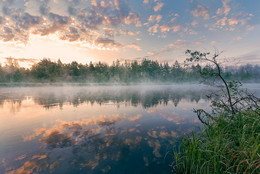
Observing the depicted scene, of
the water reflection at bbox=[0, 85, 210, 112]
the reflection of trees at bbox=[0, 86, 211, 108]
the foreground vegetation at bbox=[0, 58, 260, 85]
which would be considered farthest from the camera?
the foreground vegetation at bbox=[0, 58, 260, 85]

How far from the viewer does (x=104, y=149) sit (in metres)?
5.75

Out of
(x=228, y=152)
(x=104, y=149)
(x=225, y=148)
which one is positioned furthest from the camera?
(x=104, y=149)

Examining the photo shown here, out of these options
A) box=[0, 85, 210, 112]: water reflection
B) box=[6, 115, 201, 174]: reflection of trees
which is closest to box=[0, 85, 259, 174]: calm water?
box=[6, 115, 201, 174]: reflection of trees

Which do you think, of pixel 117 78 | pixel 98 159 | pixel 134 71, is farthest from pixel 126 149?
pixel 134 71

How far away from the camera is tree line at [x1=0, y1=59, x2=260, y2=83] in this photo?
8731cm

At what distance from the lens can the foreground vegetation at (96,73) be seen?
87.1 metres

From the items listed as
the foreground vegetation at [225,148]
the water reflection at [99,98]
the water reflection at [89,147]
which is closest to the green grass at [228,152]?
the foreground vegetation at [225,148]

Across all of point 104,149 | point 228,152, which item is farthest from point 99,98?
point 228,152

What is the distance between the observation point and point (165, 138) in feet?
22.4

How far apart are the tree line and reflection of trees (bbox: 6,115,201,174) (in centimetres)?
8004

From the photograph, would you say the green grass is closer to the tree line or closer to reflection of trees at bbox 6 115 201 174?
reflection of trees at bbox 6 115 201 174

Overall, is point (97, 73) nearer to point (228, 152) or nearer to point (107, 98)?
point (107, 98)

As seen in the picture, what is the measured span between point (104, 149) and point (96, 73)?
101158mm

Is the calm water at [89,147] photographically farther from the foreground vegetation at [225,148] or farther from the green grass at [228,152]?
the green grass at [228,152]
